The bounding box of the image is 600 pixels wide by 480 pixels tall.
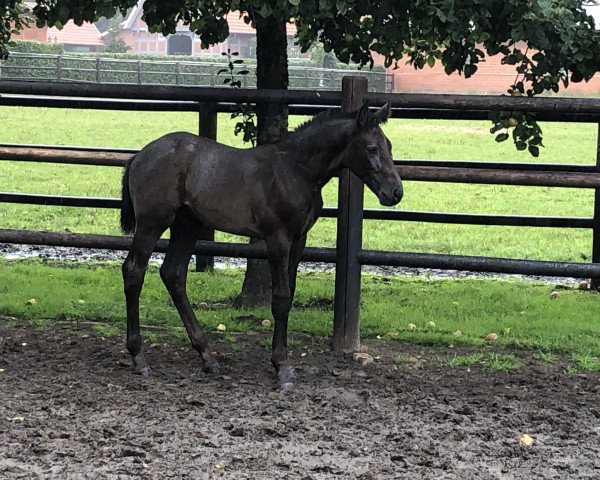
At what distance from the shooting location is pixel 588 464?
429 centimetres

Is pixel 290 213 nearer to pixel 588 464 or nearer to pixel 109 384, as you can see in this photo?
pixel 109 384

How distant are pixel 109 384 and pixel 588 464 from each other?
96.7 inches

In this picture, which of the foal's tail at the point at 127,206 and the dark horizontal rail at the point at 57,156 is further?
the dark horizontal rail at the point at 57,156

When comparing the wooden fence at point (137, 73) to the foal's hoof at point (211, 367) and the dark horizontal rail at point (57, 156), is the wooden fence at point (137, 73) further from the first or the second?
the foal's hoof at point (211, 367)

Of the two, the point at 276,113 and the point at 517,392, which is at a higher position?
the point at 276,113

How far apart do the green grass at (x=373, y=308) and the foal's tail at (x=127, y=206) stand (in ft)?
2.92

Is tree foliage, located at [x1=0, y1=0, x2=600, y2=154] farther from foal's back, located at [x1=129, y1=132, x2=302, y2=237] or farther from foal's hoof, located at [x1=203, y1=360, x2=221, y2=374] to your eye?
foal's hoof, located at [x1=203, y1=360, x2=221, y2=374]

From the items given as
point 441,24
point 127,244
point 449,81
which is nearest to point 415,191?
point 441,24

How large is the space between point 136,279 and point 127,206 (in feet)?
1.46

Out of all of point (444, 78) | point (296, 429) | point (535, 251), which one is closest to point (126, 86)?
point (296, 429)

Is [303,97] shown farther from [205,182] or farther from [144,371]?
[144,371]

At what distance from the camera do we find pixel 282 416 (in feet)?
15.9

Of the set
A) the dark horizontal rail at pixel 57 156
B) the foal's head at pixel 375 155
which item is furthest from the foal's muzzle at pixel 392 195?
the dark horizontal rail at pixel 57 156

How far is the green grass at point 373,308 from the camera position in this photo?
6.59 meters
